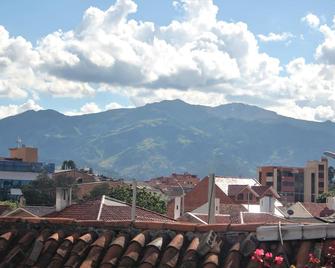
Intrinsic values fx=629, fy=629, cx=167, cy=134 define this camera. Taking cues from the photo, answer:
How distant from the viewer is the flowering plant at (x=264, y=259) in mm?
5797

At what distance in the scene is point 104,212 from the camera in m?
27.0

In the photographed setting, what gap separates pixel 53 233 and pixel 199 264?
223cm

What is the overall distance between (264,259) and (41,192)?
73.2 m

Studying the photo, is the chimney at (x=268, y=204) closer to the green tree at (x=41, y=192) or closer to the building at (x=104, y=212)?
the building at (x=104, y=212)

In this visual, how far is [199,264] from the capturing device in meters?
6.81

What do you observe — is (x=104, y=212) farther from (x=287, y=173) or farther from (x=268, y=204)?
(x=287, y=173)

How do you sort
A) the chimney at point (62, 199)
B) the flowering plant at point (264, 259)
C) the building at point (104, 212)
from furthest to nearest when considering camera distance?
the chimney at point (62, 199) → the building at point (104, 212) → the flowering plant at point (264, 259)

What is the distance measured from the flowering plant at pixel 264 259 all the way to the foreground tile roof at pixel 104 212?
64.2ft

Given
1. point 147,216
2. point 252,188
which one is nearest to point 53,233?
point 147,216

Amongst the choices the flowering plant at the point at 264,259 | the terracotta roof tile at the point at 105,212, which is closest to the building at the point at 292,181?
the terracotta roof tile at the point at 105,212

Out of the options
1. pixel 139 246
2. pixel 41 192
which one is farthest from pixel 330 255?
pixel 41 192

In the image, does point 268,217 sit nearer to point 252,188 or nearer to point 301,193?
point 252,188

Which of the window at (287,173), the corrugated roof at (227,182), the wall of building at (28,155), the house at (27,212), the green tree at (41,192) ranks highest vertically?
the wall of building at (28,155)

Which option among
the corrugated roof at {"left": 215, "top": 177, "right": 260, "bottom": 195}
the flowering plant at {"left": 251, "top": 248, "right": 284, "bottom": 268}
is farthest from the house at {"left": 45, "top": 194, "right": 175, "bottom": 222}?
the corrugated roof at {"left": 215, "top": 177, "right": 260, "bottom": 195}
